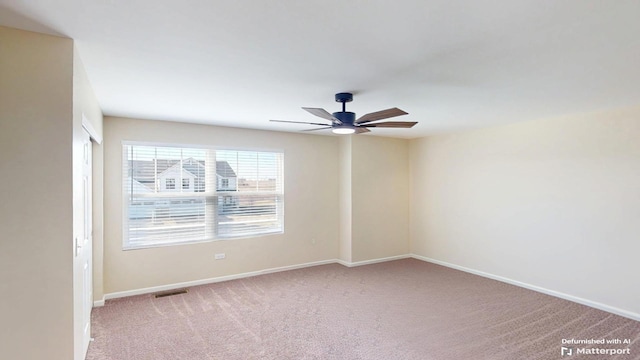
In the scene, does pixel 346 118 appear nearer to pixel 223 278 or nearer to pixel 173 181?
pixel 173 181

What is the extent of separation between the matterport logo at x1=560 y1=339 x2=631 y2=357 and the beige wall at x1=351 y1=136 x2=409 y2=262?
330cm

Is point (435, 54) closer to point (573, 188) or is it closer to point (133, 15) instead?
point (133, 15)

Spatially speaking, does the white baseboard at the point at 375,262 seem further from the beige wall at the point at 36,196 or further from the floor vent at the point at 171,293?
the beige wall at the point at 36,196

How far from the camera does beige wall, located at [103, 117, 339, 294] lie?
14.0ft

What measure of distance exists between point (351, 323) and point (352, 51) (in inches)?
108

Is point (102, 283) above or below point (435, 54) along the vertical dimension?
below

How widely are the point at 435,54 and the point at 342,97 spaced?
1.10m

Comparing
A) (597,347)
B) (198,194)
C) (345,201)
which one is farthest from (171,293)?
(597,347)

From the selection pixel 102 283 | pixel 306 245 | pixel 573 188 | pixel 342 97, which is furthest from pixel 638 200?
pixel 102 283

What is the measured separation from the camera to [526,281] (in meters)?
4.64

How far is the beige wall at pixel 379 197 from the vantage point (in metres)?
Result: 5.90

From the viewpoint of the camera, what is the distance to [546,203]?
14.5 feet

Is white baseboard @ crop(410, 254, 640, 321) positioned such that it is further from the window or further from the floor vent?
the floor vent

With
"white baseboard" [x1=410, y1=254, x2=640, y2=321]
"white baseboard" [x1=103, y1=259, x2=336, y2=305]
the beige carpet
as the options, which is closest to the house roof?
"white baseboard" [x1=103, y1=259, x2=336, y2=305]
